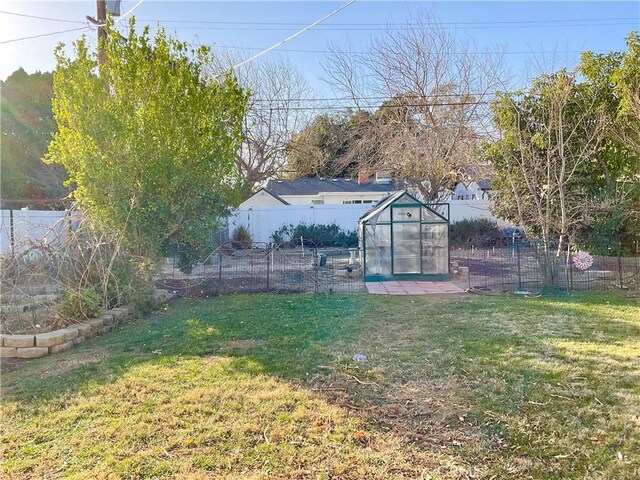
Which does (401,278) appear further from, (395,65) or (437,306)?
(395,65)

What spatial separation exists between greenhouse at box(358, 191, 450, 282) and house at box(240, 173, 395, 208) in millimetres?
13837

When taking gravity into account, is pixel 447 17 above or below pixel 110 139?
above

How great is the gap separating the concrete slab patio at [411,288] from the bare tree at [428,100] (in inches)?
281

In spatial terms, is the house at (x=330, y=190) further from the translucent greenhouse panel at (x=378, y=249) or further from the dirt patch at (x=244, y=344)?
the dirt patch at (x=244, y=344)

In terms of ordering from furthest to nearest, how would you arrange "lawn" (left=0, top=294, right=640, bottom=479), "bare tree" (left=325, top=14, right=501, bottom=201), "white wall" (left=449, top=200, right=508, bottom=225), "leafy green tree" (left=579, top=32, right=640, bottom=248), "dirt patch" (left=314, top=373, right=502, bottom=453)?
"white wall" (left=449, top=200, right=508, bottom=225) < "bare tree" (left=325, top=14, right=501, bottom=201) < "leafy green tree" (left=579, top=32, right=640, bottom=248) < "dirt patch" (left=314, top=373, right=502, bottom=453) < "lawn" (left=0, top=294, right=640, bottom=479)

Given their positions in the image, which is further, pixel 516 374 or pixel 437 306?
pixel 437 306

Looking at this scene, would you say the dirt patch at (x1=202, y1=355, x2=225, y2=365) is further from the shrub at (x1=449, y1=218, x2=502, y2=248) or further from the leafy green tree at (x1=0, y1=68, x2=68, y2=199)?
the leafy green tree at (x1=0, y1=68, x2=68, y2=199)

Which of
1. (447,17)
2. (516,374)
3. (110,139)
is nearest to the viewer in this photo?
(516,374)

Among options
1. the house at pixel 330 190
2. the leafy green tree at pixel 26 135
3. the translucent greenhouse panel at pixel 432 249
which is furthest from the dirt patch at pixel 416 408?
the house at pixel 330 190

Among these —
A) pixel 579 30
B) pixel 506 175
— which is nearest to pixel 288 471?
pixel 506 175

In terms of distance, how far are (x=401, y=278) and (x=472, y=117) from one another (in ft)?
29.0

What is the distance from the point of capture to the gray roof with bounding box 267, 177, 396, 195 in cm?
2634

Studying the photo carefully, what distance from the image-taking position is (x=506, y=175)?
11758mm

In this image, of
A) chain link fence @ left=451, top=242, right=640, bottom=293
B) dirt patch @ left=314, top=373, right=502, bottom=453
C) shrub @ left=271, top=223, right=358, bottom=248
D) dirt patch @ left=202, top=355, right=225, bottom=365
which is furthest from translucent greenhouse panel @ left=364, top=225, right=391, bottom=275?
shrub @ left=271, top=223, right=358, bottom=248
